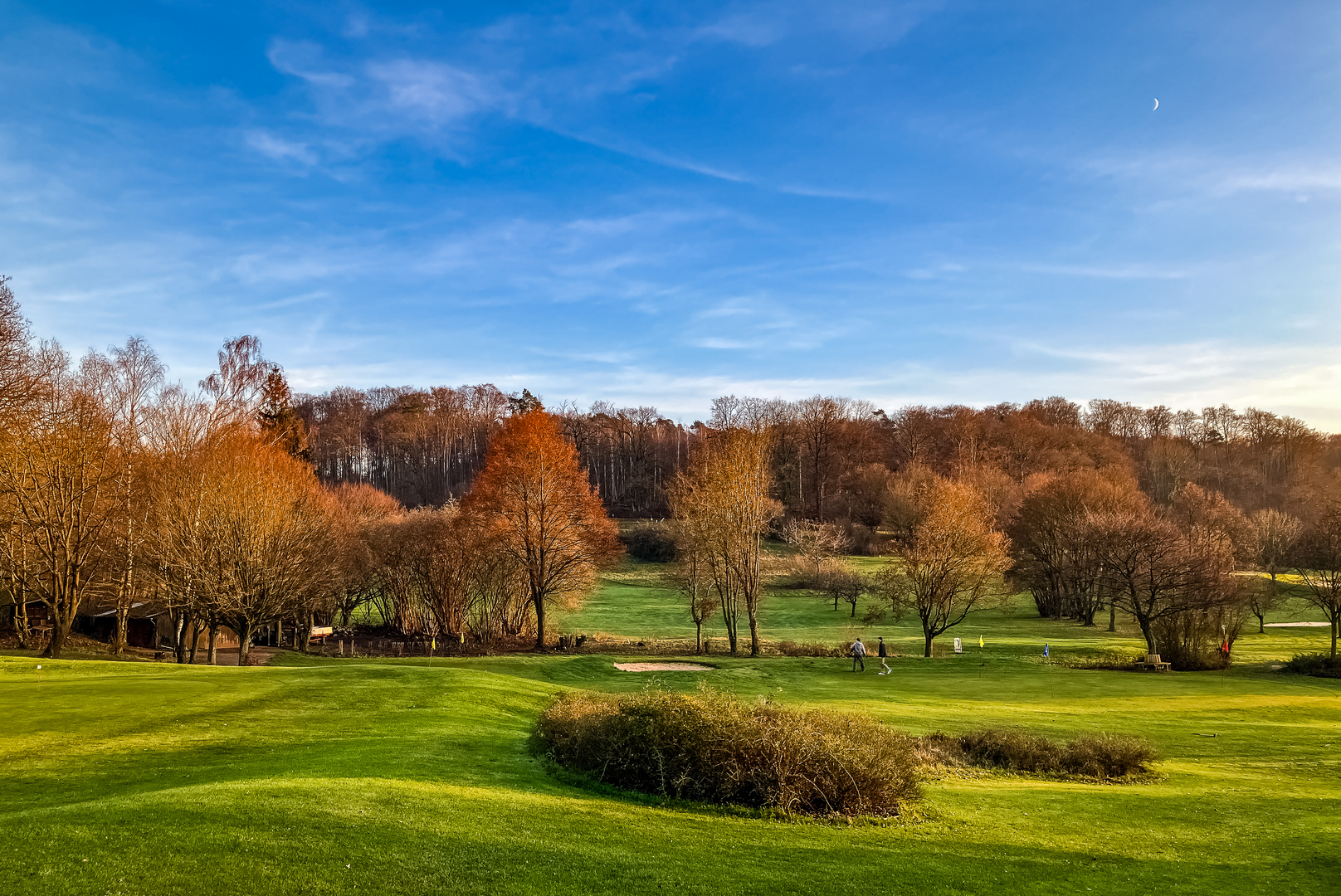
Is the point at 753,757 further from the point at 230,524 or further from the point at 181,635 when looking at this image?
the point at 181,635

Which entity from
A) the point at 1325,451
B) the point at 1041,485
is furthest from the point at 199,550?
the point at 1325,451

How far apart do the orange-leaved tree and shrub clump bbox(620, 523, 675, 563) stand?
46.8 m

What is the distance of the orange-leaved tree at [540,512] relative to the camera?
144ft

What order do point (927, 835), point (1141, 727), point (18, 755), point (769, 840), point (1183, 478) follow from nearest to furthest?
point (769, 840) → point (927, 835) → point (18, 755) → point (1141, 727) → point (1183, 478)

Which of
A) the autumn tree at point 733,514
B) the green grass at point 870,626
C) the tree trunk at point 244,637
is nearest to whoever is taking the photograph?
the tree trunk at point 244,637

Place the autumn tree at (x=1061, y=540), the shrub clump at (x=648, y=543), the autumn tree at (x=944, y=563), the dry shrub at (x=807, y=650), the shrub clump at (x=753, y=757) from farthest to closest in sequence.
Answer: the shrub clump at (x=648, y=543) → the autumn tree at (x=1061, y=540) → the autumn tree at (x=944, y=563) → the dry shrub at (x=807, y=650) → the shrub clump at (x=753, y=757)

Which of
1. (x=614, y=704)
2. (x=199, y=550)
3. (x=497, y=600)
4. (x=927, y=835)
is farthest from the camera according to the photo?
(x=497, y=600)

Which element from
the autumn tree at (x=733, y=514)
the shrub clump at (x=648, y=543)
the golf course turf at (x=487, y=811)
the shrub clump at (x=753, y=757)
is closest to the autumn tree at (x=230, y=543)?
the golf course turf at (x=487, y=811)

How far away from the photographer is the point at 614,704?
54.0ft

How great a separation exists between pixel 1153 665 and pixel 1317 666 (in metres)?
7.41

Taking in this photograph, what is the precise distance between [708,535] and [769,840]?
35.8m

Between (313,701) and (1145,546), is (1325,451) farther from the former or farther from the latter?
(313,701)

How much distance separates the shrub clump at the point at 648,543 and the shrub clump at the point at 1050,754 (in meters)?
72.5

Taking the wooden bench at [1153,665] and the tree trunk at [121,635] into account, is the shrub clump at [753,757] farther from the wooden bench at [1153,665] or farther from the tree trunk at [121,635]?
the tree trunk at [121,635]
